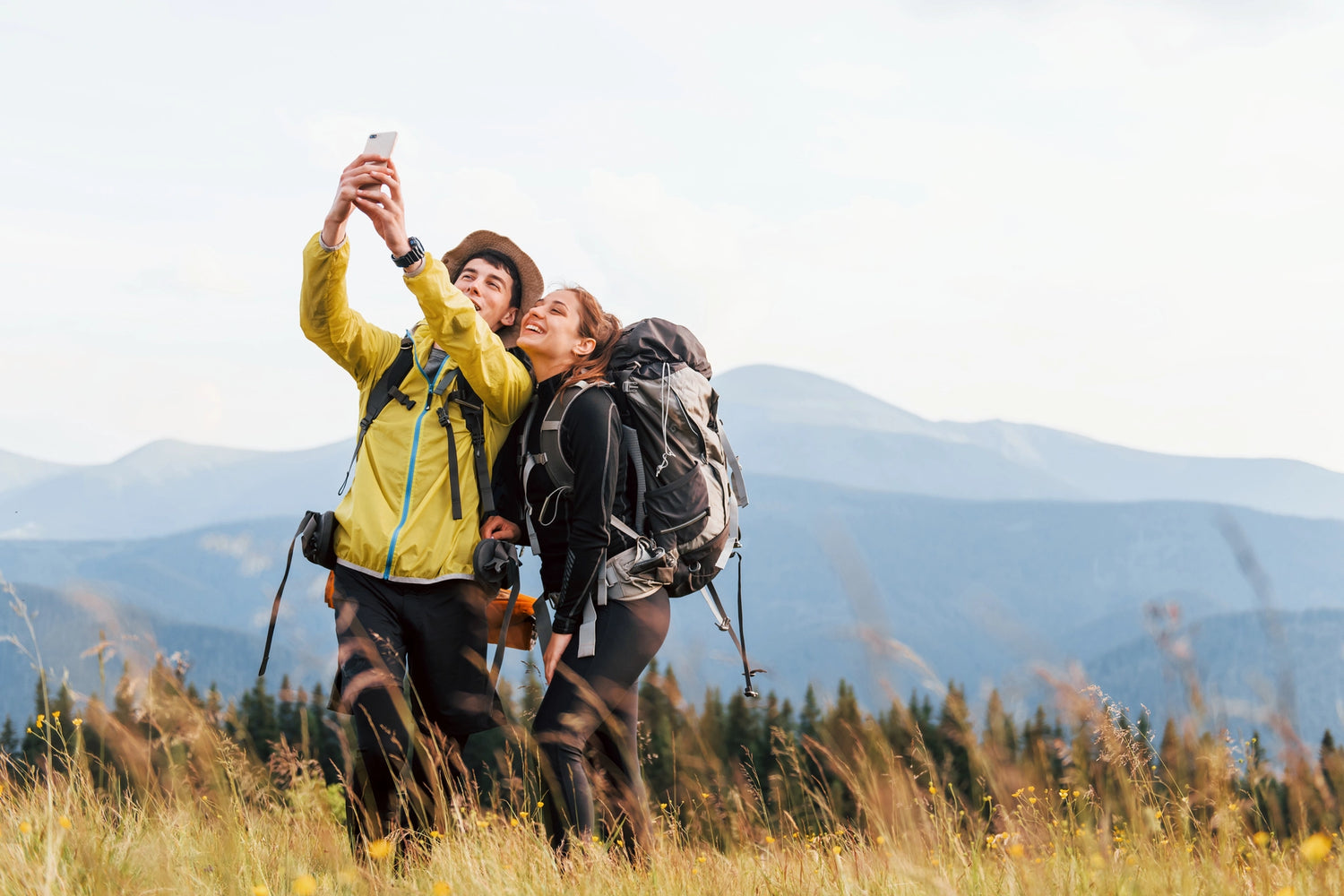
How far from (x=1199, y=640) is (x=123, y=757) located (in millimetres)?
2914

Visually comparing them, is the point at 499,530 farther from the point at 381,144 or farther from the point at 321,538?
the point at 381,144

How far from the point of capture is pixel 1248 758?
3.32 m

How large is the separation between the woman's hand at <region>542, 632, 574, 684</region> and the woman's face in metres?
1.08

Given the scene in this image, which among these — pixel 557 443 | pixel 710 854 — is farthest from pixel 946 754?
pixel 557 443

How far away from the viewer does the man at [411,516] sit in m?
3.58

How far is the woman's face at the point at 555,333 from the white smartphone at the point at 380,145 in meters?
0.77

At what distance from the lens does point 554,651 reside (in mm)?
3656

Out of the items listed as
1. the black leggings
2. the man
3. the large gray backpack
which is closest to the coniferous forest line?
the black leggings

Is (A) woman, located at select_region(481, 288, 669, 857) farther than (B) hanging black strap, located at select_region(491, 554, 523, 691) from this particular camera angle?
No

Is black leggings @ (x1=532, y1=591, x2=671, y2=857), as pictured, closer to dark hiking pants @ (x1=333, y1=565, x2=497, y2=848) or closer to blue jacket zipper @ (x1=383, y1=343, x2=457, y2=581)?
dark hiking pants @ (x1=333, y1=565, x2=497, y2=848)

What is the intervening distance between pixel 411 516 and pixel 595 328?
105 cm

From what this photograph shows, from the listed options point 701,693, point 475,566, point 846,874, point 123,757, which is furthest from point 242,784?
point 846,874

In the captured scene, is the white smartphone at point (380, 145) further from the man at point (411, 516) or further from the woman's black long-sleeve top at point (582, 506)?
the woman's black long-sleeve top at point (582, 506)

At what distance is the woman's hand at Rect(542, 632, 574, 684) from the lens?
3658 millimetres
